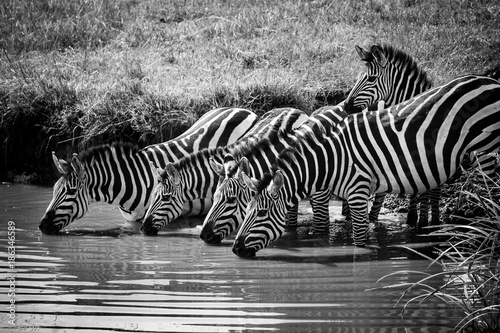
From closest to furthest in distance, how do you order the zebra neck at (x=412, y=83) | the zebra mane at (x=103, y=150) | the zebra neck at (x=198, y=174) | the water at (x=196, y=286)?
1. the water at (x=196, y=286)
2. the zebra neck at (x=198, y=174)
3. the zebra mane at (x=103, y=150)
4. the zebra neck at (x=412, y=83)

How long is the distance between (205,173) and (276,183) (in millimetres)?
1781

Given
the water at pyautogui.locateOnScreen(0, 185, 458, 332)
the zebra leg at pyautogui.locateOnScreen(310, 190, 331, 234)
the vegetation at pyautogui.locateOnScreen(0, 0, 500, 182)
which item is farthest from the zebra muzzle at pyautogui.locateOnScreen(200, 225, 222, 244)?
the vegetation at pyautogui.locateOnScreen(0, 0, 500, 182)

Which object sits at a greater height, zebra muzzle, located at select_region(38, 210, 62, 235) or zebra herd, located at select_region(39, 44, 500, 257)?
zebra herd, located at select_region(39, 44, 500, 257)

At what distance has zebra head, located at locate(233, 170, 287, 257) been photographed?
31.3ft

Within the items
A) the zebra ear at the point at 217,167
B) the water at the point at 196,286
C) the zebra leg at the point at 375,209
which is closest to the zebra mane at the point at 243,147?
the zebra ear at the point at 217,167

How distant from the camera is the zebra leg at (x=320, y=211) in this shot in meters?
10.7

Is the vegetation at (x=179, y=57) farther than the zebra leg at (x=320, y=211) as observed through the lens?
Yes

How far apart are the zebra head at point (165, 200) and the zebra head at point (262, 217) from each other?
1.64 metres

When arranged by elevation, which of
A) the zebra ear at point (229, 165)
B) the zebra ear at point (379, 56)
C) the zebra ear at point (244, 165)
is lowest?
the zebra ear at point (229, 165)

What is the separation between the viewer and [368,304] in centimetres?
745

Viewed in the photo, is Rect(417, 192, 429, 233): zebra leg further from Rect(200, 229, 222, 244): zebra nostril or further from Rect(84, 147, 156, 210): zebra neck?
Rect(84, 147, 156, 210): zebra neck

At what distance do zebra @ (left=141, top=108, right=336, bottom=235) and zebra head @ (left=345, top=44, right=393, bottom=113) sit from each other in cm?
94

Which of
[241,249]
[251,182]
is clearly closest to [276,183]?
[251,182]

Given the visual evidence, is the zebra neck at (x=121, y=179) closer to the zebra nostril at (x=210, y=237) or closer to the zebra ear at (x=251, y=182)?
the zebra nostril at (x=210, y=237)
